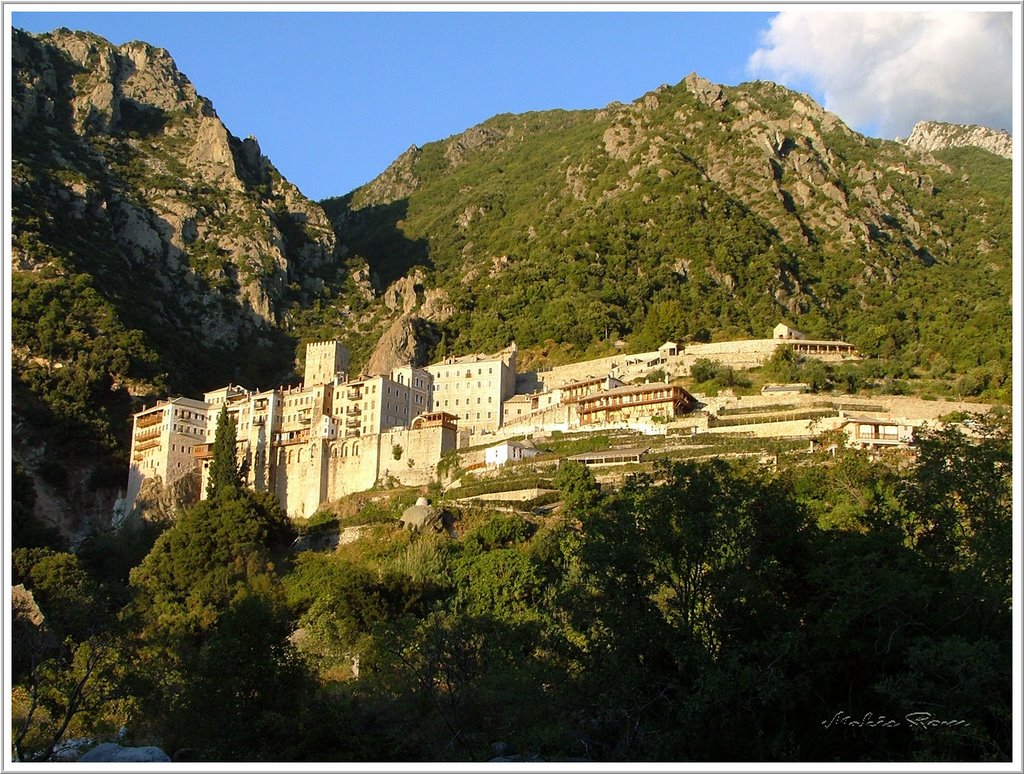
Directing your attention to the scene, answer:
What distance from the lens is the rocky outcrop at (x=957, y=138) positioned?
561 feet

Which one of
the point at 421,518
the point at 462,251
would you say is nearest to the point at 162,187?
the point at 462,251

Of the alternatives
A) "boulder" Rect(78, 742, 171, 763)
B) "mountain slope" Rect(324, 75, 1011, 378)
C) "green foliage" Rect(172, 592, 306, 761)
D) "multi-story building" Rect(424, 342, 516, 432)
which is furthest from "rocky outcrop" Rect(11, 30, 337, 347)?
"boulder" Rect(78, 742, 171, 763)

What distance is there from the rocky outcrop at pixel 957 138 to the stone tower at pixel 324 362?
115m

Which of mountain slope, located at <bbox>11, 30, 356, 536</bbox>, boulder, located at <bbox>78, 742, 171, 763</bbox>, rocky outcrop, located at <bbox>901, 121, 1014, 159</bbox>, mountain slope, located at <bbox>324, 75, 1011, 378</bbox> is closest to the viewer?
boulder, located at <bbox>78, 742, 171, 763</bbox>

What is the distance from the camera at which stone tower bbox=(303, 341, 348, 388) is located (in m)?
86.1

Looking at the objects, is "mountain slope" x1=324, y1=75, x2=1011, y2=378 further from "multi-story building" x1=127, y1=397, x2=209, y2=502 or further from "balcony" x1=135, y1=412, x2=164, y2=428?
"balcony" x1=135, y1=412, x2=164, y2=428

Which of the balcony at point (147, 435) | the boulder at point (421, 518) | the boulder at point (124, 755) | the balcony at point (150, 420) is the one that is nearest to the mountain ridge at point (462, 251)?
the balcony at point (147, 435)

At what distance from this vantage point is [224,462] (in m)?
68.2

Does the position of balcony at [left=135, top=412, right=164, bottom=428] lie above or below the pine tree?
above

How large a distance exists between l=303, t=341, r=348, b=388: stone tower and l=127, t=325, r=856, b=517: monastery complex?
5.1 inches

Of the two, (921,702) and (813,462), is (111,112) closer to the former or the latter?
(813,462)

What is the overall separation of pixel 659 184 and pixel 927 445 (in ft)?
319

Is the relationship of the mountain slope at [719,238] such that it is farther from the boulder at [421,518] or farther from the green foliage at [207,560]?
the green foliage at [207,560]

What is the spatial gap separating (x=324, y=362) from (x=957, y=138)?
130 metres
